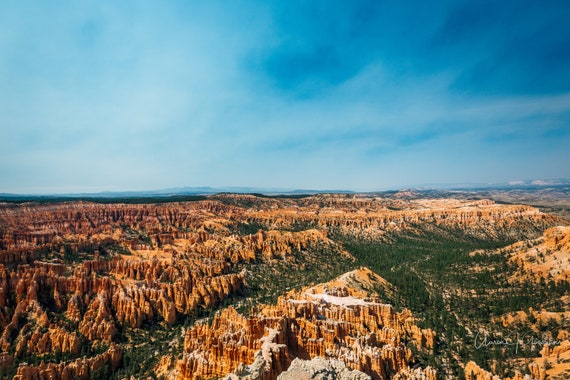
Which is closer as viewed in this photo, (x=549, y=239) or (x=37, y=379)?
(x=37, y=379)

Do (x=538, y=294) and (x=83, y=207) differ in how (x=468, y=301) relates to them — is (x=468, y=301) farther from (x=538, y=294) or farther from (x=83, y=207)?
(x=83, y=207)

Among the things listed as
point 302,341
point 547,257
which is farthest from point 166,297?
point 547,257

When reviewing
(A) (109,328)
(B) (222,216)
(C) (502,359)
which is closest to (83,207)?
(B) (222,216)

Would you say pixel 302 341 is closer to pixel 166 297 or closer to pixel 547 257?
pixel 166 297

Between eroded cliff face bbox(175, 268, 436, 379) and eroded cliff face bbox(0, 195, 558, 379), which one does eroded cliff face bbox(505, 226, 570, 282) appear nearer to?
eroded cliff face bbox(0, 195, 558, 379)

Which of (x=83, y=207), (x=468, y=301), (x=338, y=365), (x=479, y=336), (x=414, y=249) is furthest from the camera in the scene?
(x=83, y=207)

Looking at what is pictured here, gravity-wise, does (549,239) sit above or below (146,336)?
above

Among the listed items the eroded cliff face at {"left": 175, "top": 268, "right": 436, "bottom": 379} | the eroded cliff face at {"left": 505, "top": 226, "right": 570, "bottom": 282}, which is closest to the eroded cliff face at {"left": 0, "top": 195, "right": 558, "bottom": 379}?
the eroded cliff face at {"left": 175, "top": 268, "right": 436, "bottom": 379}
